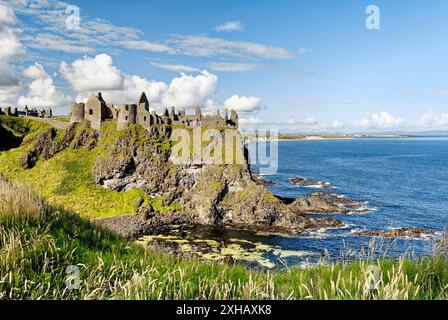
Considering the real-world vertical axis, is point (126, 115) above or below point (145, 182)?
above

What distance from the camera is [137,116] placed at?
86250 mm

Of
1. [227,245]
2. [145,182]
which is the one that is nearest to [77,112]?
[145,182]

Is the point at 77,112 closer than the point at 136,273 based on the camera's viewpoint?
No

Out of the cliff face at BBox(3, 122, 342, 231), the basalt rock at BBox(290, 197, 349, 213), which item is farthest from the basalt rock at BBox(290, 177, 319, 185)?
the cliff face at BBox(3, 122, 342, 231)

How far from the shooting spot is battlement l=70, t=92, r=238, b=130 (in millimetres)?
85562

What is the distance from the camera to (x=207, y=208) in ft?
239

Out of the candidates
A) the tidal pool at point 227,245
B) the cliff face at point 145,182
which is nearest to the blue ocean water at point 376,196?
the tidal pool at point 227,245

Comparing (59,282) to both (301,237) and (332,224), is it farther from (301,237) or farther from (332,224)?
(332,224)

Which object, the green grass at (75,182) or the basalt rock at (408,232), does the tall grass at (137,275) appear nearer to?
the basalt rock at (408,232)

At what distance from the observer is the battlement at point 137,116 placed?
281 feet

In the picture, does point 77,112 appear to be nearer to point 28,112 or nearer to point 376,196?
point 28,112

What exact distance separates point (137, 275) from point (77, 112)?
94.5 m

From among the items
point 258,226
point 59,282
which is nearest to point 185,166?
point 258,226

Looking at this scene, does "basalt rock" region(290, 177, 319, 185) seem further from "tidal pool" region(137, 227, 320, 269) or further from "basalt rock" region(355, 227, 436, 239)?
"tidal pool" region(137, 227, 320, 269)
